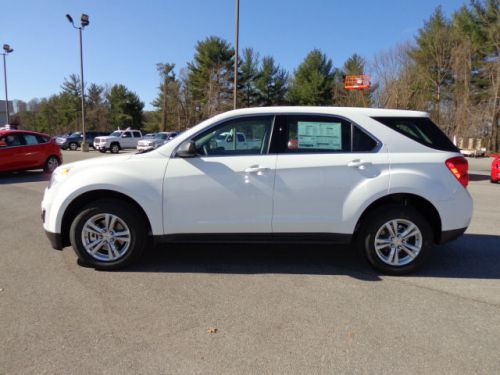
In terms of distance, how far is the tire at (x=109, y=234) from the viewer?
13.0 feet

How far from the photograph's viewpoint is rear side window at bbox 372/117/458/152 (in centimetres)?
399

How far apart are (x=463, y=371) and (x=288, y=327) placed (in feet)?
4.01

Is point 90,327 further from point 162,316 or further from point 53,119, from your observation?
point 53,119

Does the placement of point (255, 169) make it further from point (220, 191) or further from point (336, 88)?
point (336, 88)

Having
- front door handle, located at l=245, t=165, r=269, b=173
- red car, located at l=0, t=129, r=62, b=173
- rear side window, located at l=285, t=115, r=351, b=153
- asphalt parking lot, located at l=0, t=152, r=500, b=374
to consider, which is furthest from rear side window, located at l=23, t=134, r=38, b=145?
rear side window, located at l=285, t=115, r=351, b=153

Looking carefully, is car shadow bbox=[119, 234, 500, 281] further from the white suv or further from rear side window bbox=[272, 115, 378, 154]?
rear side window bbox=[272, 115, 378, 154]

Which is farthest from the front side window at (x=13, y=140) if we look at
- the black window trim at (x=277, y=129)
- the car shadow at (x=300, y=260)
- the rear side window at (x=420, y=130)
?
the rear side window at (x=420, y=130)

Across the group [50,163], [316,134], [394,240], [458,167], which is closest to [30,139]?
[50,163]

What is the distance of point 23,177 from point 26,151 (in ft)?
2.96

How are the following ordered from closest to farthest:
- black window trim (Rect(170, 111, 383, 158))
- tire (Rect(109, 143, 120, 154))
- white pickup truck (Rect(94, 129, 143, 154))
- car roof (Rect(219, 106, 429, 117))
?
1. black window trim (Rect(170, 111, 383, 158))
2. car roof (Rect(219, 106, 429, 117))
3. white pickup truck (Rect(94, 129, 143, 154))
4. tire (Rect(109, 143, 120, 154))

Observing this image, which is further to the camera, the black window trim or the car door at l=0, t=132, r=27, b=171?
the car door at l=0, t=132, r=27, b=171

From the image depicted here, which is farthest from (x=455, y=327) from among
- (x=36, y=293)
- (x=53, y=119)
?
(x=53, y=119)

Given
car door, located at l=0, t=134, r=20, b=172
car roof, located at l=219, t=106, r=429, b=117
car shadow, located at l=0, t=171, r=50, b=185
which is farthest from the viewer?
car door, located at l=0, t=134, r=20, b=172

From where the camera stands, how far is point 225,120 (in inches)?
159
